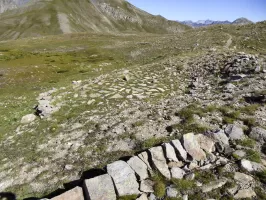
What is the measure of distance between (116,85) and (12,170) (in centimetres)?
1374

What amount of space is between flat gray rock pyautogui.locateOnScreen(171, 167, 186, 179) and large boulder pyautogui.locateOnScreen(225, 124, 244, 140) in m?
3.49

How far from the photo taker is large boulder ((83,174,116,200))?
9125 mm

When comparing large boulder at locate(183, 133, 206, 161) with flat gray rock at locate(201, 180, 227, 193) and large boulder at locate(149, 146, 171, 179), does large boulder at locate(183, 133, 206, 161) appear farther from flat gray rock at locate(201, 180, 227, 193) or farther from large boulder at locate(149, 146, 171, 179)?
flat gray rock at locate(201, 180, 227, 193)

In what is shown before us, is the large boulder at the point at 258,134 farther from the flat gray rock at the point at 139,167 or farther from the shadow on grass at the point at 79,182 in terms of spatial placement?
the shadow on grass at the point at 79,182

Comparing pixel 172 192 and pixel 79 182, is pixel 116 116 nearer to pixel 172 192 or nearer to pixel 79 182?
pixel 79 182

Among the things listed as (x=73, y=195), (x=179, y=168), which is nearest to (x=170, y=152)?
(x=179, y=168)

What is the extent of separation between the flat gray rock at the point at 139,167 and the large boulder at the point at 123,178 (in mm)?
300

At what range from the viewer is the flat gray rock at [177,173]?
10.4 m

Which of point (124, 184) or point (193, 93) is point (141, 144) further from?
point (193, 93)

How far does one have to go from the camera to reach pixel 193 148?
37.3ft

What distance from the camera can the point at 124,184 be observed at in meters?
9.76

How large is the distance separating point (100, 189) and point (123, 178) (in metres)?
1.07

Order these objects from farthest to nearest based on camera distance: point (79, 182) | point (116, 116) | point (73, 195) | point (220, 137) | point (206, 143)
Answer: point (116, 116) → point (220, 137) → point (206, 143) → point (79, 182) → point (73, 195)

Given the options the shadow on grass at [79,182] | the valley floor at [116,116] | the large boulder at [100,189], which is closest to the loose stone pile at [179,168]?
the large boulder at [100,189]
